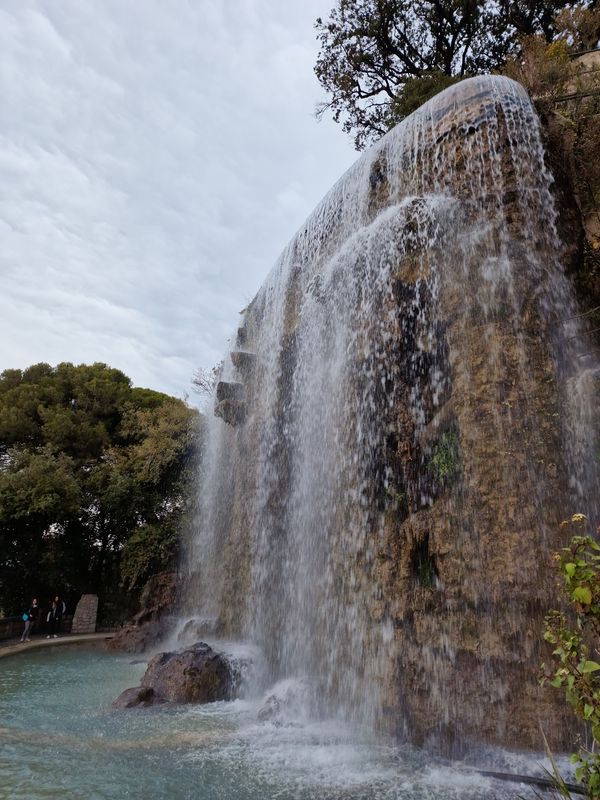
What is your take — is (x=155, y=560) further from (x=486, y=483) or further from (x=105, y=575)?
(x=486, y=483)

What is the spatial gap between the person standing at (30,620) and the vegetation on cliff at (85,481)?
134cm

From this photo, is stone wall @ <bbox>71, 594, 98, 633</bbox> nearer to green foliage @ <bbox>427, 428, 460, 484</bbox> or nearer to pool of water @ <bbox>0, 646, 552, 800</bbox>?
pool of water @ <bbox>0, 646, 552, 800</bbox>

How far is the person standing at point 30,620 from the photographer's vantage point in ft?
49.6

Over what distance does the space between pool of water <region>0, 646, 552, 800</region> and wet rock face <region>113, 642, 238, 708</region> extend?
0.34m

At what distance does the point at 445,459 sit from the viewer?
7473 mm

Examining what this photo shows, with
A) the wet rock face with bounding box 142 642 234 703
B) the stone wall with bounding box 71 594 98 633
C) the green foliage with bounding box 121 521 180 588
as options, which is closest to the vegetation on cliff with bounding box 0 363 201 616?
the green foliage with bounding box 121 521 180 588

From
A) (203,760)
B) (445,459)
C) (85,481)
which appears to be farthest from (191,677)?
(85,481)

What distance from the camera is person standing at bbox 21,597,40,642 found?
15133 mm

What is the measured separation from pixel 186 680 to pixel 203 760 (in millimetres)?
3193

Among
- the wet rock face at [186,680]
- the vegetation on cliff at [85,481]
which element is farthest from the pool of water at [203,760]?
the vegetation on cliff at [85,481]

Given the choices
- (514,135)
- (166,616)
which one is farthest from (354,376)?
(166,616)

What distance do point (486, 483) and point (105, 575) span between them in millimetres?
18033

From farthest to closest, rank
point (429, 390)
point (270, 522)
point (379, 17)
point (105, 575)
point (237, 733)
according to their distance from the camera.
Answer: point (105, 575)
point (379, 17)
point (270, 522)
point (429, 390)
point (237, 733)

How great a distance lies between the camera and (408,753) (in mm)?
6074
